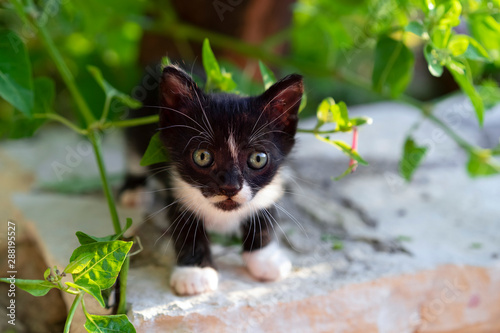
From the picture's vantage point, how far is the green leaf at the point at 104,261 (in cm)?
137

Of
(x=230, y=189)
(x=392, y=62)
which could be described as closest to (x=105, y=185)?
(x=230, y=189)

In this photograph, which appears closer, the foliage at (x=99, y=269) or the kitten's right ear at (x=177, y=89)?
the foliage at (x=99, y=269)

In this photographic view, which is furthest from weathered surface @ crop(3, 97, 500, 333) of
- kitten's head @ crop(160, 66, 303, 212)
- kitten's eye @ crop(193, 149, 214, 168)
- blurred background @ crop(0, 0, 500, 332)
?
kitten's eye @ crop(193, 149, 214, 168)

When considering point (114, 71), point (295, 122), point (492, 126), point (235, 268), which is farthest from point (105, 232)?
point (492, 126)

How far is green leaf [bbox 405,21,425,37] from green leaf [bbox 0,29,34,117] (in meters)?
1.30

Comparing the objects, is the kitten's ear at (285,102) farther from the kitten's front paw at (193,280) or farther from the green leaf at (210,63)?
the kitten's front paw at (193,280)

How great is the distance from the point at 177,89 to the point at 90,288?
0.69 metres

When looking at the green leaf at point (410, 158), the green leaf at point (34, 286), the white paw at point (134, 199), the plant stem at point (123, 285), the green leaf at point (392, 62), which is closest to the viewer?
the green leaf at point (34, 286)

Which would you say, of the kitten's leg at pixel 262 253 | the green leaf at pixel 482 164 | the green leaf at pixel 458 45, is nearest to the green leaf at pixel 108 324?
the kitten's leg at pixel 262 253

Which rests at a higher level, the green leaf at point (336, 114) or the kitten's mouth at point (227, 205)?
the green leaf at point (336, 114)

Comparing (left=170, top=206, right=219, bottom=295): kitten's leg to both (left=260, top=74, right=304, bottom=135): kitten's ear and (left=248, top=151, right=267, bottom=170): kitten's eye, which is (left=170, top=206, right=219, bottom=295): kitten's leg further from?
(left=260, top=74, right=304, bottom=135): kitten's ear

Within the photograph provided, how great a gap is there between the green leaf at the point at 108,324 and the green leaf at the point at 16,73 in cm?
78

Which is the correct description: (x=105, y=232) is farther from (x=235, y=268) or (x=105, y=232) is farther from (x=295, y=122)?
(x=295, y=122)

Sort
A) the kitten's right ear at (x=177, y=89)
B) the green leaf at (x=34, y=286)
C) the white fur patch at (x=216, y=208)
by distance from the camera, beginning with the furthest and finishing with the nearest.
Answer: the white fur patch at (x=216, y=208) → the kitten's right ear at (x=177, y=89) → the green leaf at (x=34, y=286)
